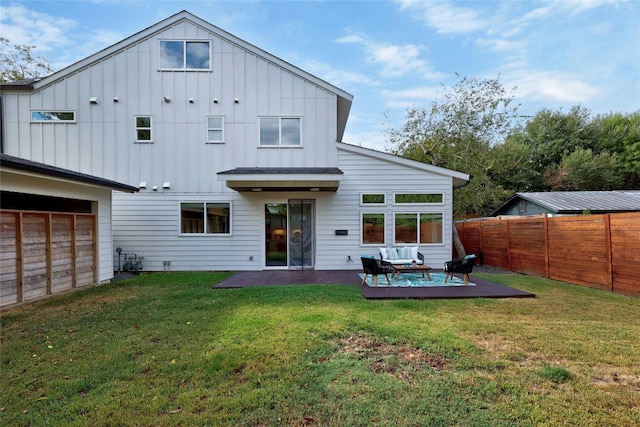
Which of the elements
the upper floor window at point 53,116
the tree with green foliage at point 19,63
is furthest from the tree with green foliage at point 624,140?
the tree with green foliage at point 19,63

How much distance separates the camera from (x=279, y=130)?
10305mm

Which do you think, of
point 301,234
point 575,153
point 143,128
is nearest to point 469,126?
point 301,234

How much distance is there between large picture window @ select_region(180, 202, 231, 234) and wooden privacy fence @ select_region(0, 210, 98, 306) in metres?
2.60

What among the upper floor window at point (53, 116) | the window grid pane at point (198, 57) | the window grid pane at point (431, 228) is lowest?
the window grid pane at point (431, 228)

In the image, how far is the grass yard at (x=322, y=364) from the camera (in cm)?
248

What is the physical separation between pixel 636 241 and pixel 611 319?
283cm

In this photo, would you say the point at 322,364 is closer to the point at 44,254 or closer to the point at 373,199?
the point at 44,254

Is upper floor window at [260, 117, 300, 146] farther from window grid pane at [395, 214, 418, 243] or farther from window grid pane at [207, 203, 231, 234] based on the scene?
window grid pane at [395, 214, 418, 243]

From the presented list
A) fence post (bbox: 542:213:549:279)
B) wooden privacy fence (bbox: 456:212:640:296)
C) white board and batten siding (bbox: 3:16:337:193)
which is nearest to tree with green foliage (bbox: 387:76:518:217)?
wooden privacy fence (bbox: 456:212:640:296)

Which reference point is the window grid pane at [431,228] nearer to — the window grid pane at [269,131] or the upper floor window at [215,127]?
the window grid pane at [269,131]

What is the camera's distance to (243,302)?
19.8 ft

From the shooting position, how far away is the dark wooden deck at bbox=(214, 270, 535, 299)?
21.4 ft

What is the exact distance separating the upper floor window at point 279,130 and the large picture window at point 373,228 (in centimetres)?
358

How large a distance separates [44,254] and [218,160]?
17.2 ft
